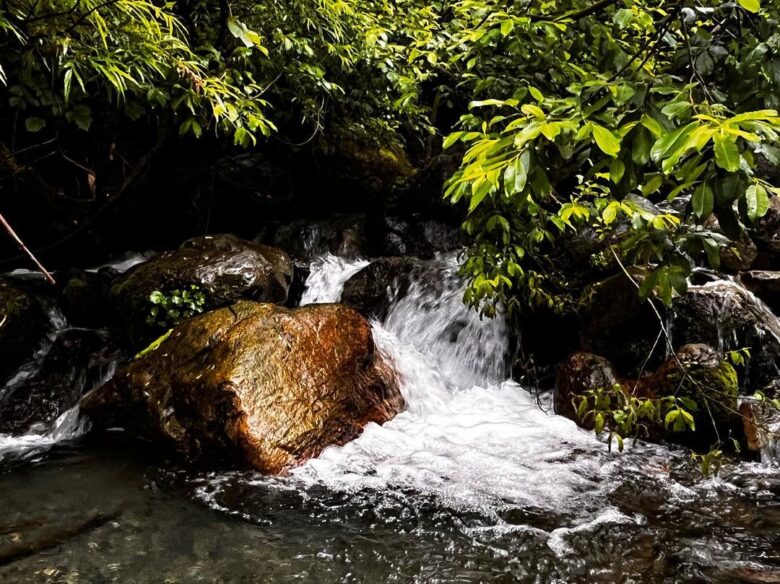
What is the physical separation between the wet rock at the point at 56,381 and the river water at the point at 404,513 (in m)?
0.45

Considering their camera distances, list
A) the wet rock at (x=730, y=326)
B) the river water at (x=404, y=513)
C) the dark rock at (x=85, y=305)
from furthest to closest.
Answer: the dark rock at (x=85, y=305)
the wet rock at (x=730, y=326)
the river water at (x=404, y=513)

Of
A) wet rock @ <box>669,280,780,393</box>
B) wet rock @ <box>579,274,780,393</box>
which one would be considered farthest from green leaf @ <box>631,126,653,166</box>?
wet rock @ <box>669,280,780,393</box>

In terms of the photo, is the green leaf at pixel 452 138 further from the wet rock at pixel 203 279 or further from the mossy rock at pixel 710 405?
the wet rock at pixel 203 279

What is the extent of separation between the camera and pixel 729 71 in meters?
1.94

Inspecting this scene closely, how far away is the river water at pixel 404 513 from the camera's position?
2885 millimetres

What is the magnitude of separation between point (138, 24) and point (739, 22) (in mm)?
4704

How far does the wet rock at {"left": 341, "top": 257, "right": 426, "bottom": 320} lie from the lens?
7633 millimetres

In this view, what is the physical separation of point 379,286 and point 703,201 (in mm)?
6509

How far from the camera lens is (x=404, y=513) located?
11.5 feet

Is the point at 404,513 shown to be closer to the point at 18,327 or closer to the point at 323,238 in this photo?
the point at 18,327

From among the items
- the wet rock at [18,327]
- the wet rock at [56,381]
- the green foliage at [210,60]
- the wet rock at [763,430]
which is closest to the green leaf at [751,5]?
the green foliage at [210,60]

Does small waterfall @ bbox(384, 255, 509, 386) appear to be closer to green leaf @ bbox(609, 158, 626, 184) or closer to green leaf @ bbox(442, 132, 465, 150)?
green leaf @ bbox(442, 132, 465, 150)

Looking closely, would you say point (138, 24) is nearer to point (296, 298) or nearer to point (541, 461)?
point (296, 298)

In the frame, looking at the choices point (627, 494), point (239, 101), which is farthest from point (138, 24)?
point (627, 494)
